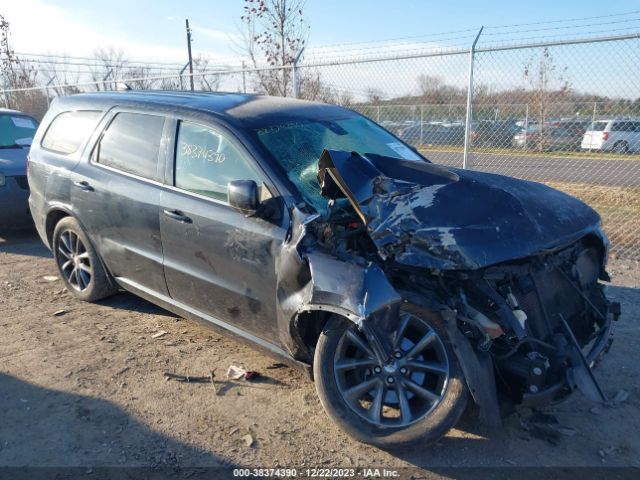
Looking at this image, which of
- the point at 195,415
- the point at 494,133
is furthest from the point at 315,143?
the point at 494,133

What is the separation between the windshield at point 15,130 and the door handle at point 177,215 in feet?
17.5

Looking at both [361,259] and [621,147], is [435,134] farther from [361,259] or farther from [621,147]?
[361,259]

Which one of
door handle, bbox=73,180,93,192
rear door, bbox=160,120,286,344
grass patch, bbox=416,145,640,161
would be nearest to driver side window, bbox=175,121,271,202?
rear door, bbox=160,120,286,344

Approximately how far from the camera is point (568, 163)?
10.6m

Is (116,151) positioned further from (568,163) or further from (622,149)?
(568,163)

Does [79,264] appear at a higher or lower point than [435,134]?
lower

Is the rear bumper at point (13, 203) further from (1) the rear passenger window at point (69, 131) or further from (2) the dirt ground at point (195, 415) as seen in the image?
(2) the dirt ground at point (195, 415)

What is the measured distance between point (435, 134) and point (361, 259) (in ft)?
30.4

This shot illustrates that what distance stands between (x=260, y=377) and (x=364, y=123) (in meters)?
2.19

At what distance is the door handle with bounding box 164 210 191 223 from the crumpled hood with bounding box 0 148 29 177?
439 cm

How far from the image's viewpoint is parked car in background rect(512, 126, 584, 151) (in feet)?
29.8

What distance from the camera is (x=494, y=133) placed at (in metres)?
8.89

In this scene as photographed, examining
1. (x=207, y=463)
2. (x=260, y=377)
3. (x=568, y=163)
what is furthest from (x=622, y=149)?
(x=207, y=463)

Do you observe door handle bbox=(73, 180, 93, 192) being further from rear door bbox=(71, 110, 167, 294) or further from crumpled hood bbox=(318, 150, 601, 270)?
crumpled hood bbox=(318, 150, 601, 270)
